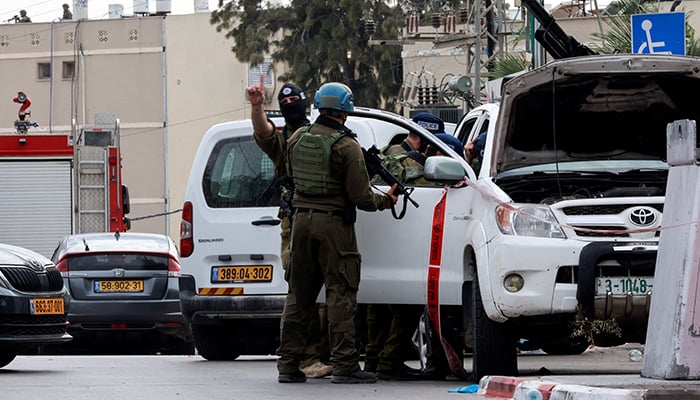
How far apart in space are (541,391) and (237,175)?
535 cm

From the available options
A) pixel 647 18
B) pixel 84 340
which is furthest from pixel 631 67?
pixel 84 340

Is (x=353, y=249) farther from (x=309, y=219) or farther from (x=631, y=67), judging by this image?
(x=631, y=67)

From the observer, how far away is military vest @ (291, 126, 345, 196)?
10211 millimetres

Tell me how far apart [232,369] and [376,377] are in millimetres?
2301

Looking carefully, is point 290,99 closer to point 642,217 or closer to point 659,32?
point 642,217

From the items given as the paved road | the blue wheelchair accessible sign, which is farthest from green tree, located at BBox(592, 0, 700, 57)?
the paved road

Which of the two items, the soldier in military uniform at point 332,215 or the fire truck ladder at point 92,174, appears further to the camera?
the fire truck ladder at point 92,174

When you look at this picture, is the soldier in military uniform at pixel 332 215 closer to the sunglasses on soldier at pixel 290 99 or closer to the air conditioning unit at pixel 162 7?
the sunglasses on soldier at pixel 290 99

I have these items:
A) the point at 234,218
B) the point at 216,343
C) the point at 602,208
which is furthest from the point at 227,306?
the point at 602,208

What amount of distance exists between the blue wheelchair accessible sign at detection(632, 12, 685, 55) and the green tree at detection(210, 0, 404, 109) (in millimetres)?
32012

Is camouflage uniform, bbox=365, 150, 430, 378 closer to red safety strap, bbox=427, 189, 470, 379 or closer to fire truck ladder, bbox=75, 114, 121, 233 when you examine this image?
red safety strap, bbox=427, 189, 470, 379

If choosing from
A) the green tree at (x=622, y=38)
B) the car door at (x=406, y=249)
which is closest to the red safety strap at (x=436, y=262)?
the car door at (x=406, y=249)

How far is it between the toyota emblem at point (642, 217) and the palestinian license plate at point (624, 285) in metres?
0.32

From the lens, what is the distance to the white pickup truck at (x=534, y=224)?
9.06 m
